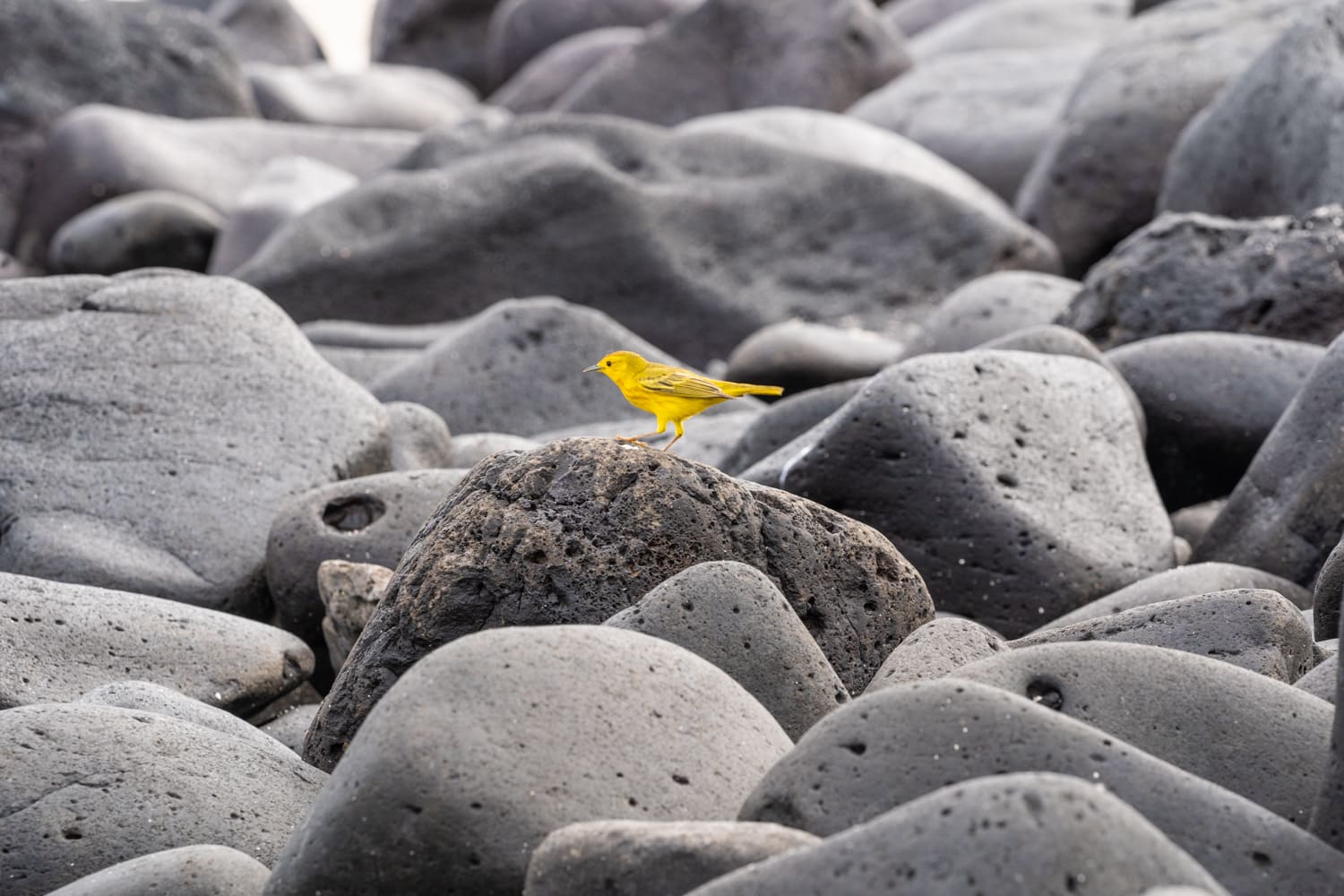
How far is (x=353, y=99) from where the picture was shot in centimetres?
2000

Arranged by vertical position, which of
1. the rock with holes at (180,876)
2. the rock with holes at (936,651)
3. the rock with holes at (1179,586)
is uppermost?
the rock with holes at (936,651)

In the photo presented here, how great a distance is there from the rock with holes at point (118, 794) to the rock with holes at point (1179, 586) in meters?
2.29

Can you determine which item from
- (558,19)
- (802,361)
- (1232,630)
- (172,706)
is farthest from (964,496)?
(558,19)

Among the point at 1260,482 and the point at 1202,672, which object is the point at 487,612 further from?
the point at 1260,482

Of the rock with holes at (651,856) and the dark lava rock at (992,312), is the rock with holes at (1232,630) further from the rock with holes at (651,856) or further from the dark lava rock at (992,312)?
the dark lava rock at (992,312)

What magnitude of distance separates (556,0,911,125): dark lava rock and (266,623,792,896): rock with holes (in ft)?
41.1

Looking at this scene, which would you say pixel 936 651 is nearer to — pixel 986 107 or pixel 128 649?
pixel 128 649

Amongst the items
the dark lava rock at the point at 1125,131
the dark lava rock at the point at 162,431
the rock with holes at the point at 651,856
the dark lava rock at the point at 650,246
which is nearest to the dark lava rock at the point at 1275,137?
the dark lava rock at the point at 1125,131

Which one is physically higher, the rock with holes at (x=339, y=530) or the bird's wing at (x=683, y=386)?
the bird's wing at (x=683, y=386)

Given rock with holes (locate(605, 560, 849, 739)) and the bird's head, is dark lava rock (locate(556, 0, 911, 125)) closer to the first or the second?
the bird's head

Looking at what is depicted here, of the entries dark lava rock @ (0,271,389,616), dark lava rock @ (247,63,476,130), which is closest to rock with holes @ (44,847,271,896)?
dark lava rock @ (0,271,389,616)

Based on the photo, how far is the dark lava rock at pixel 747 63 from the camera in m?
15.3

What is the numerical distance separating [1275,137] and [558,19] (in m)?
14.7

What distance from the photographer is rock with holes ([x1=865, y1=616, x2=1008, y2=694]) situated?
3.92 metres
